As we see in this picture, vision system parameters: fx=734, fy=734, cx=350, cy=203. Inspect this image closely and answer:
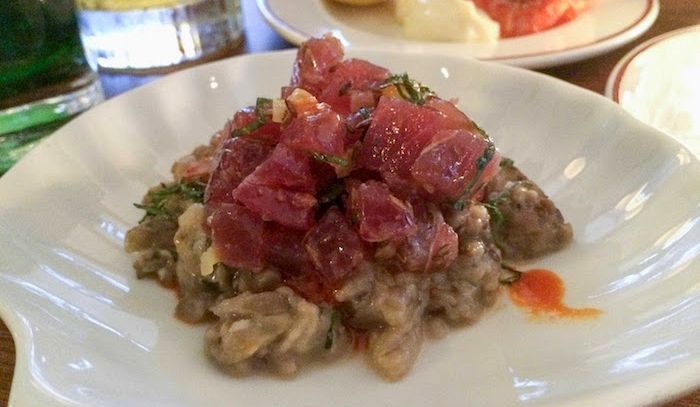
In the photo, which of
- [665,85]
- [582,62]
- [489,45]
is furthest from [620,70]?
[489,45]

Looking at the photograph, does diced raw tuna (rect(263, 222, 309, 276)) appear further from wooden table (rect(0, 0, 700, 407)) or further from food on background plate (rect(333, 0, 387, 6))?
food on background plate (rect(333, 0, 387, 6))

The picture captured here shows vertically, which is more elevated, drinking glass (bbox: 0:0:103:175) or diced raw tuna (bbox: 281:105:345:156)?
diced raw tuna (bbox: 281:105:345:156)

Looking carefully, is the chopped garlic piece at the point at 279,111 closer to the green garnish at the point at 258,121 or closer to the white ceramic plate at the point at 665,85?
the green garnish at the point at 258,121

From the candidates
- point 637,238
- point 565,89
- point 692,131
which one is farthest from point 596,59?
point 637,238

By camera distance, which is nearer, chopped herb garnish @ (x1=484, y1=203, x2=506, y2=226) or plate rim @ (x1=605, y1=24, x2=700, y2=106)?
chopped herb garnish @ (x1=484, y1=203, x2=506, y2=226)

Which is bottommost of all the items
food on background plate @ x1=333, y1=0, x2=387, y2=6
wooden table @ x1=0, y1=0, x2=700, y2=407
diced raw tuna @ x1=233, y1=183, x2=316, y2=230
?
wooden table @ x1=0, y1=0, x2=700, y2=407

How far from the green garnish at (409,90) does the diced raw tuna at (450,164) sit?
11cm

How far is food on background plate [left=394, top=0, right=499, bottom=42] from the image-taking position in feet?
7.16

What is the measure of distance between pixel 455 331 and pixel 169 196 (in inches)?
21.9

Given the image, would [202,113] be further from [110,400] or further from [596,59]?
[596,59]

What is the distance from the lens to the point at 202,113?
1.67m

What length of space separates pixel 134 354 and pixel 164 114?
2.40 ft

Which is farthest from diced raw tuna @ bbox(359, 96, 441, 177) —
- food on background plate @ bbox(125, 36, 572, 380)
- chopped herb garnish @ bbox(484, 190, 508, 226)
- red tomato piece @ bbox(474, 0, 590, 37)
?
red tomato piece @ bbox(474, 0, 590, 37)

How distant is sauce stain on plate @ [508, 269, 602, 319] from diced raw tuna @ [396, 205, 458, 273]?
144 millimetres
